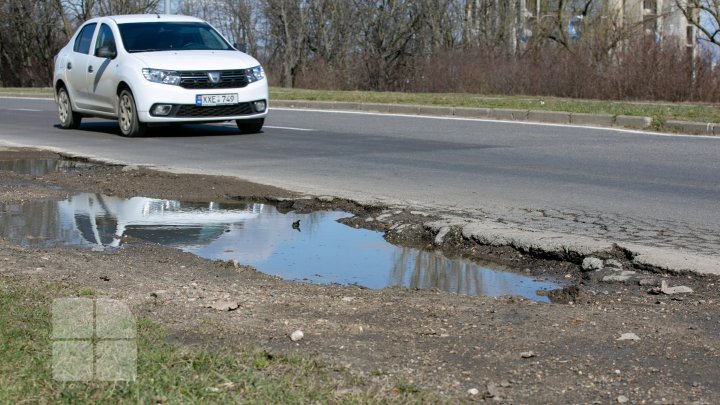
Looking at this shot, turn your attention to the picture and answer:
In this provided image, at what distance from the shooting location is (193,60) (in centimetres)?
1398

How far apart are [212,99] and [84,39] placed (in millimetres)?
3221

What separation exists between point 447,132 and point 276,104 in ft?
26.5

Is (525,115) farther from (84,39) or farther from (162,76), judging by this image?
(84,39)

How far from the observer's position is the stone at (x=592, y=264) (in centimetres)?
599

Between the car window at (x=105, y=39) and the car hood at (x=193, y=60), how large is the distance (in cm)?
77

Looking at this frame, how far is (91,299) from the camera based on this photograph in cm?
477

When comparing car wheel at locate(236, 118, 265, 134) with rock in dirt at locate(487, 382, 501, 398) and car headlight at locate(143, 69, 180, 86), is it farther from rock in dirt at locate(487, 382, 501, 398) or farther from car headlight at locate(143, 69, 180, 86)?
rock in dirt at locate(487, 382, 501, 398)

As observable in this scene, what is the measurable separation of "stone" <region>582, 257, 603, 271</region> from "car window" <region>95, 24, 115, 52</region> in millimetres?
10235

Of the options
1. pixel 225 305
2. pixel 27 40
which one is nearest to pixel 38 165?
pixel 225 305

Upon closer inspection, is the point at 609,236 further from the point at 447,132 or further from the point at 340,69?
the point at 340,69

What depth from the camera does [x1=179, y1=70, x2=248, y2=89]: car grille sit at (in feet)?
45.4

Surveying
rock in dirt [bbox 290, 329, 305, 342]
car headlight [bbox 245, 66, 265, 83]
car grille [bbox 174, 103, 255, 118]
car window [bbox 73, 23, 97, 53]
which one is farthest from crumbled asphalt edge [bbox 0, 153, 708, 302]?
car window [bbox 73, 23, 97, 53]

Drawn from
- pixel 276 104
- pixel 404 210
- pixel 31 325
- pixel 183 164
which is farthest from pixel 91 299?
pixel 276 104

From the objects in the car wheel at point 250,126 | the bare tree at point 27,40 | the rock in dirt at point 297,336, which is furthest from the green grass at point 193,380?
the bare tree at point 27,40
